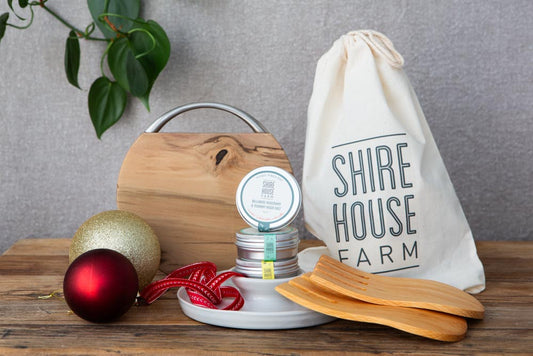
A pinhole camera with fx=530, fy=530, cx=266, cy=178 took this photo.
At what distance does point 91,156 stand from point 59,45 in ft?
0.85

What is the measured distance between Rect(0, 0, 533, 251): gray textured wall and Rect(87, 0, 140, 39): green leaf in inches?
2.5

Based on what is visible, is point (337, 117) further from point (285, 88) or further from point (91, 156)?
point (91, 156)

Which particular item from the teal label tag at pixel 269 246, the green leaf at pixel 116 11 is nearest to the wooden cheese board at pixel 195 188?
the teal label tag at pixel 269 246

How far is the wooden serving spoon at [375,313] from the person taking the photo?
0.58 metres

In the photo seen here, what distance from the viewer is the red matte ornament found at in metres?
0.64

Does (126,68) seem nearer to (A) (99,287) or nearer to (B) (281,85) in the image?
(B) (281,85)

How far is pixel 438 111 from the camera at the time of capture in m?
1.17

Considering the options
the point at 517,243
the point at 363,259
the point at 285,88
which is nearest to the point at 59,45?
the point at 285,88

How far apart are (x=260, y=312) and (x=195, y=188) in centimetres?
32

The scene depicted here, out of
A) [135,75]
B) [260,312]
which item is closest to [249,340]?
[260,312]

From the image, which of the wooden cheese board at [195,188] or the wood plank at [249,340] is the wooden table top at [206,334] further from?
the wooden cheese board at [195,188]

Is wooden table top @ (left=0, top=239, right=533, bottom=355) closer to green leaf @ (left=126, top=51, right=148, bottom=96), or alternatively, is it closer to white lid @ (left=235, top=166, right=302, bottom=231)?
white lid @ (left=235, top=166, right=302, bottom=231)

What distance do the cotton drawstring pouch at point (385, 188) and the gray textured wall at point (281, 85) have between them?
32 centimetres

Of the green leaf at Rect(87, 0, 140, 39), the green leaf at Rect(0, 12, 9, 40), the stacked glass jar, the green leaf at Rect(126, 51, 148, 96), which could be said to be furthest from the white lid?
the green leaf at Rect(0, 12, 9, 40)
